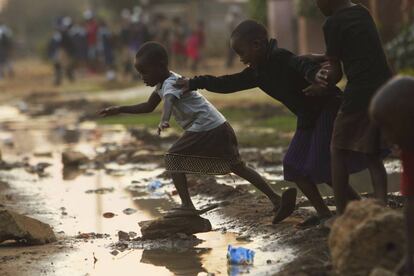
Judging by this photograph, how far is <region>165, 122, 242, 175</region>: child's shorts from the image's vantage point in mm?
7516

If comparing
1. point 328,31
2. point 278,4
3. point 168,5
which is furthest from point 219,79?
point 168,5

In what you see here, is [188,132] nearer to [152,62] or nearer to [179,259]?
[152,62]

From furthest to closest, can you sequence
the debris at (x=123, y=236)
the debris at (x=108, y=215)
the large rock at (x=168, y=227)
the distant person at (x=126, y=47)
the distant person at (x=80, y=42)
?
the distant person at (x=80, y=42) → the distant person at (x=126, y=47) → the debris at (x=108, y=215) → the debris at (x=123, y=236) → the large rock at (x=168, y=227)

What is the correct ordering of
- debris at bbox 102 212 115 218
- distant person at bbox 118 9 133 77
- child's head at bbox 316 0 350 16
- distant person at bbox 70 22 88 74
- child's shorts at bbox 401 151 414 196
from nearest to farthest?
child's shorts at bbox 401 151 414 196, child's head at bbox 316 0 350 16, debris at bbox 102 212 115 218, distant person at bbox 118 9 133 77, distant person at bbox 70 22 88 74

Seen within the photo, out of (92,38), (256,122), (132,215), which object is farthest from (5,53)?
(132,215)

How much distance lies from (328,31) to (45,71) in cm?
3752

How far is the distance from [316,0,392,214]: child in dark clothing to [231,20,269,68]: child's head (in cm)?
68

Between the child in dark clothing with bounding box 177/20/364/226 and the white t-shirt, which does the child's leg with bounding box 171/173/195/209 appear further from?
the child in dark clothing with bounding box 177/20/364/226

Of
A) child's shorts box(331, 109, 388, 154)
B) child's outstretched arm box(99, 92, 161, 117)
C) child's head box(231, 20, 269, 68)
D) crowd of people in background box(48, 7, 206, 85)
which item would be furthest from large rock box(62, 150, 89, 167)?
crowd of people in background box(48, 7, 206, 85)

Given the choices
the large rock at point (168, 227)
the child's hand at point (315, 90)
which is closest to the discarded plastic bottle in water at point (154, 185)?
the large rock at point (168, 227)

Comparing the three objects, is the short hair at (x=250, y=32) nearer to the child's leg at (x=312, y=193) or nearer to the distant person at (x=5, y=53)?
the child's leg at (x=312, y=193)

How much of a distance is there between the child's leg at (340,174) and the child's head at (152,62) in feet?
5.07

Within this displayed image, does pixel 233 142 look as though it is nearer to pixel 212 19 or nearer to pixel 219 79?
pixel 219 79

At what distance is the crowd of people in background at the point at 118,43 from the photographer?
110 ft
